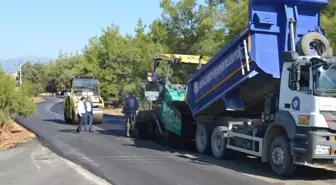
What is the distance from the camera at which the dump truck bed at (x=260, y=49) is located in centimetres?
1142

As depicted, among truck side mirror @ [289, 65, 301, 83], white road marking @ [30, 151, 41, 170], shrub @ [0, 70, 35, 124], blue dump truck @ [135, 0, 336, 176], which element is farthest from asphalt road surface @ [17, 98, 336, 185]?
shrub @ [0, 70, 35, 124]

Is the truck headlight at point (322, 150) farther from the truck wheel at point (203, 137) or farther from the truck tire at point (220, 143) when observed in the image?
the truck wheel at point (203, 137)

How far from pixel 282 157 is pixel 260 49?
8.39 ft

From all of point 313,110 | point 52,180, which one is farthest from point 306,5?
point 52,180

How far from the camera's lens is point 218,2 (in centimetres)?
3061

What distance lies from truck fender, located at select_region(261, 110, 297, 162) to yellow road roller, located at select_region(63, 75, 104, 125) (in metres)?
14.1

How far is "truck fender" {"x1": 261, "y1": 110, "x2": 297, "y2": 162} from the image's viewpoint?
1016 centimetres

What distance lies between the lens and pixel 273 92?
39.3 feet

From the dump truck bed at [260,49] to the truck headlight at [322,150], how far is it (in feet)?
7.39

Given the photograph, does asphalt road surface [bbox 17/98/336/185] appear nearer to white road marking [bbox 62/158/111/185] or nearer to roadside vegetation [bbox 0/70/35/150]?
white road marking [bbox 62/158/111/185]

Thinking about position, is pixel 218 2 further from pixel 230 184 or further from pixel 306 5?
pixel 230 184

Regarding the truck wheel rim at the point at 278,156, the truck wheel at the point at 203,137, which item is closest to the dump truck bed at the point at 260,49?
the truck wheel at the point at 203,137

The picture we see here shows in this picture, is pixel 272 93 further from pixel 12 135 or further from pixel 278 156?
pixel 12 135

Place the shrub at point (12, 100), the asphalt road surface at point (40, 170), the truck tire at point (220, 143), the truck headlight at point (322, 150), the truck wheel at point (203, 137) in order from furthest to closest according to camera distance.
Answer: the shrub at point (12, 100), the truck wheel at point (203, 137), the truck tire at point (220, 143), the asphalt road surface at point (40, 170), the truck headlight at point (322, 150)
